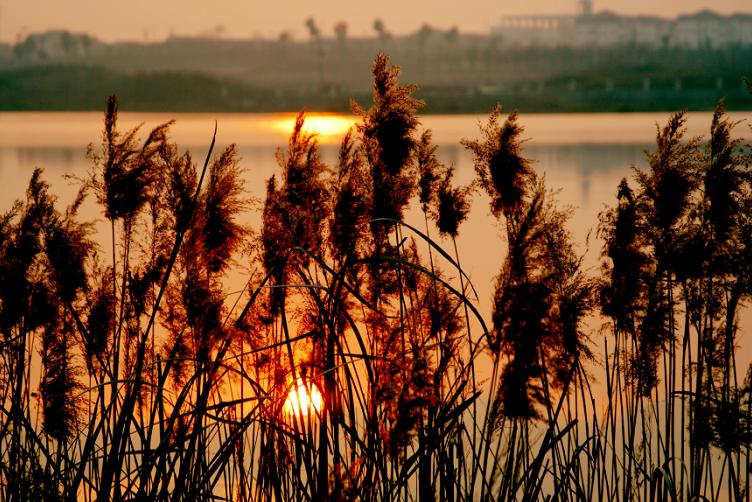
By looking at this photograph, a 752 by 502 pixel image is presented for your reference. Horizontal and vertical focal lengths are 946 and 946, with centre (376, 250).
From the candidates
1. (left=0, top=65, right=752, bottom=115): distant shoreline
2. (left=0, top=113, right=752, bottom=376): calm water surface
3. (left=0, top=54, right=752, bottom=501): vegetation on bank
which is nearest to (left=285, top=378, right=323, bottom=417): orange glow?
(left=0, top=54, right=752, bottom=501): vegetation on bank

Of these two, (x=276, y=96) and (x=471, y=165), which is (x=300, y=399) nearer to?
(x=471, y=165)

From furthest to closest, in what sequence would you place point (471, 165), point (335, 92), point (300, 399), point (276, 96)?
point (335, 92), point (276, 96), point (471, 165), point (300, 399)

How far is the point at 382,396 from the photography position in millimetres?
2057

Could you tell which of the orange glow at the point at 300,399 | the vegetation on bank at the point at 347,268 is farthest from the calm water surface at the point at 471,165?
the orange glow at the point at 300,399

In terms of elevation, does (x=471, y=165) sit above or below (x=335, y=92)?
below

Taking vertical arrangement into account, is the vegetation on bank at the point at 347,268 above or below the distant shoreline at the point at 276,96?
below

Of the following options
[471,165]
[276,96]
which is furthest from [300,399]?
[276,96]

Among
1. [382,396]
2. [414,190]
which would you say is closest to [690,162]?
[414,190]

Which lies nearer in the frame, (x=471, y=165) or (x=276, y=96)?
(x=471, y=165)

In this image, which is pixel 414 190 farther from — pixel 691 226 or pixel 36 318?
pixel 36 318

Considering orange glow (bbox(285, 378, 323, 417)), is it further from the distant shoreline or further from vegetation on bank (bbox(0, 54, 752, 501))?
the distant shoreline

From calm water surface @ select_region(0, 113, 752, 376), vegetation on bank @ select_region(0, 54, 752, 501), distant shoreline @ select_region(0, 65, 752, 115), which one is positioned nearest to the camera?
vegetation on bank @ select_region(0, 54, 752, 501)

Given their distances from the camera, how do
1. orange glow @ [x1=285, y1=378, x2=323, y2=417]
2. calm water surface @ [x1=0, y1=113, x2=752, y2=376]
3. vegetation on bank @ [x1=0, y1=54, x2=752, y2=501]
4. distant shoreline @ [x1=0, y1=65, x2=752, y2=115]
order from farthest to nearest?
distant shoreline @ [x1=0, y1=65, x2=752, y2=115]
calm water surface @ [x1=0, y1=113, x2=752, y2=376]
vegetation on bank @ [x1=0, y1=54, x2=752, y2=501]
orange glow @ [x1=285, y1=378, x2=323, y2=417]

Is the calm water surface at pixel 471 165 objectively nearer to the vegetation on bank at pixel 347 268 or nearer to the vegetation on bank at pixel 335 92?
the vegetation on bank at pixel 347 268
